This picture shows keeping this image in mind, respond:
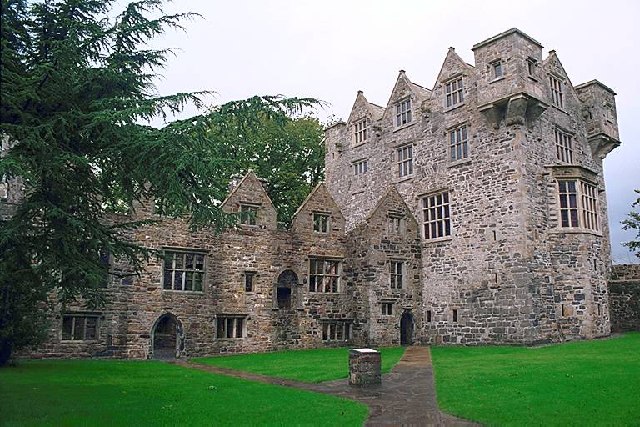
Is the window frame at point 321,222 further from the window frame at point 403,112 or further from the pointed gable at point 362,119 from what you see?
the pointed gable at point 362,119

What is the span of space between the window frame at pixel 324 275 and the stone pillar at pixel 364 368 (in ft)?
45.9

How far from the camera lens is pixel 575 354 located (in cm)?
1908

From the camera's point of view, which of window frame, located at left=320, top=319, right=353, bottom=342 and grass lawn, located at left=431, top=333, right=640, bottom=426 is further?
window frame, located at left=320, top=319, right=353, bottom=342

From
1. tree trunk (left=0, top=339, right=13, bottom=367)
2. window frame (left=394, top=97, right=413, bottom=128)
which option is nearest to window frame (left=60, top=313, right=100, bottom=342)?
tree trunk (left=0, top=339, right=13, bottom=367)

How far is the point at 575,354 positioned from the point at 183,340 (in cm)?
1593

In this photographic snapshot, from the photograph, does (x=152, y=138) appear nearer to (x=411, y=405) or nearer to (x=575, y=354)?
(x=411, y=405)

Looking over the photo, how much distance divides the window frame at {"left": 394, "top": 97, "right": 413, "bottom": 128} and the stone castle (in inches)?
23.9

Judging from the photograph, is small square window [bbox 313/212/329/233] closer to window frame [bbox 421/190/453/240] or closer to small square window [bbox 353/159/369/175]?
window frame [bbox 421/190/453/240]

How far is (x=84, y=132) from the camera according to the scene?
12102mm

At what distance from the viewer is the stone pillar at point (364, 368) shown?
13.9 m

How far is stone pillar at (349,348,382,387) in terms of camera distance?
546 inches

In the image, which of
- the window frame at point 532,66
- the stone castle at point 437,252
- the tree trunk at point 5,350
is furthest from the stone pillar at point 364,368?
the window frame at point 532,66

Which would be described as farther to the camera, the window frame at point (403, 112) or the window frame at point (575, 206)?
the window frame at point (403, 112)

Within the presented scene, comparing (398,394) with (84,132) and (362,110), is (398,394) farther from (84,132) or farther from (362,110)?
(362,110)
